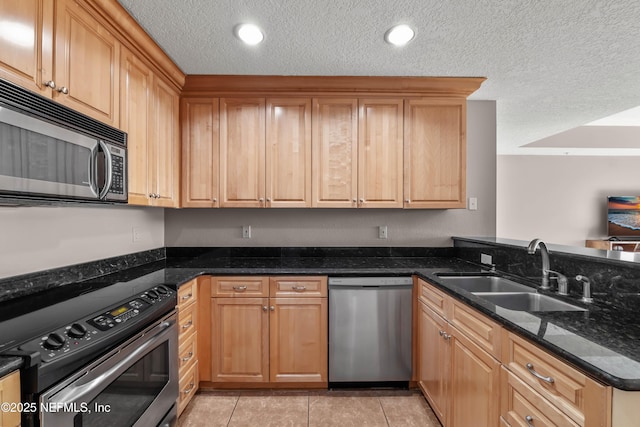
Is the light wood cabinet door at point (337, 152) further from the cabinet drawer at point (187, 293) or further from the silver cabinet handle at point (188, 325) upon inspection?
the silver cabinet handle at point (188, 325)

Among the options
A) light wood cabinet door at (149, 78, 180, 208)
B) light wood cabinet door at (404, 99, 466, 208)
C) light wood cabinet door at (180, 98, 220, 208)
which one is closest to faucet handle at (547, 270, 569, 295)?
light wood cabinet door at (404, 99, 466, 208)

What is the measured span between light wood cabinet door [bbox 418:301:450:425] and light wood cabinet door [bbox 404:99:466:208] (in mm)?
946

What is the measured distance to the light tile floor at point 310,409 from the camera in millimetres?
2018

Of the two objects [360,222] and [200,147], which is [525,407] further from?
[200,147]

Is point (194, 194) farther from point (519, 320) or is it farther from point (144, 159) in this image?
point (519, 320)

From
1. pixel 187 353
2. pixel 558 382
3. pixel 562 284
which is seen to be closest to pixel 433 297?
pixel 562 284

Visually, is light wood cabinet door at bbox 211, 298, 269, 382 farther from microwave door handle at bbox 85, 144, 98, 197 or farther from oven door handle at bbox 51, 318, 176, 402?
microwave door handle at bbox 85, 144, 98, 197

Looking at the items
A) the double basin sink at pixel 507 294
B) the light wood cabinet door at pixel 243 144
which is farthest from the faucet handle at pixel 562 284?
the light wood cabinet door at pixel 243 144

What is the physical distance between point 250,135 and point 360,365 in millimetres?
1999

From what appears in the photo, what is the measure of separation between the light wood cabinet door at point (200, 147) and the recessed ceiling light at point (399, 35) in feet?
4.82

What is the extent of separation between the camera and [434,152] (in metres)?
2.67

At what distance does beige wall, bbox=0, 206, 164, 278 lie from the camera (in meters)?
1.49

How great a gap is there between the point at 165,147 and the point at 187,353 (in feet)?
4.91

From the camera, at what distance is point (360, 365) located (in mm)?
2285
